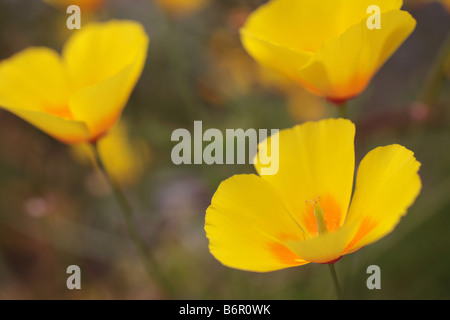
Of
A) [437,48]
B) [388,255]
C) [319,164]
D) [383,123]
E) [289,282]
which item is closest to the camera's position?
[319,164]

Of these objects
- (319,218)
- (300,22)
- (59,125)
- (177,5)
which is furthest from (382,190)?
(177,5)

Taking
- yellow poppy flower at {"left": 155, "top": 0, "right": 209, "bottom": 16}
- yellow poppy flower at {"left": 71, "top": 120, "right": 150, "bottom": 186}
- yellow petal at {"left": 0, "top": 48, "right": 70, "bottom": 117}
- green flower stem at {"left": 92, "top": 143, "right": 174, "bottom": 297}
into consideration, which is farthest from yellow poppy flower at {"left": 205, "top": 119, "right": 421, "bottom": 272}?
yellow poppy flower at {"left": 71, "top": 120, "right": 150, "bottom": 186}

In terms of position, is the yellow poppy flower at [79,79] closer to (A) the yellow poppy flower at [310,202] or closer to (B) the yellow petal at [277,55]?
(B) the yellow petal at [277,55]

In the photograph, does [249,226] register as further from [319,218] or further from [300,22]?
[300,22]

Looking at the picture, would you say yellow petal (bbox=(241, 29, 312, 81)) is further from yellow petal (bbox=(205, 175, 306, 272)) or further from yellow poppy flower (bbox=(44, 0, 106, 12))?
yellow poppy flower (bbox=(44, 0, 106, 12))

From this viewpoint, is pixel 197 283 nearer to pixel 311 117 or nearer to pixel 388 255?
pixel 388 255

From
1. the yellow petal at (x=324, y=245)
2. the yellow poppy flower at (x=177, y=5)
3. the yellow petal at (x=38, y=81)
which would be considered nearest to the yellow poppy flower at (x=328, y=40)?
the yellow petal at (x=324, y=245)
